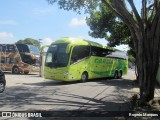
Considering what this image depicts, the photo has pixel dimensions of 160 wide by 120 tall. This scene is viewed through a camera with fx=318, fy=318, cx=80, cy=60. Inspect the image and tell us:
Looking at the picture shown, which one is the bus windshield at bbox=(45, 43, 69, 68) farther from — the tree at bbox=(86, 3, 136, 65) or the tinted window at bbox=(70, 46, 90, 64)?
the tree at bbox=(86, 3, 136, 65)

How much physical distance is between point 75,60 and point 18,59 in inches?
560

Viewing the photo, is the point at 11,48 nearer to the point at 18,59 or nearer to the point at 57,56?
the point at 18,59

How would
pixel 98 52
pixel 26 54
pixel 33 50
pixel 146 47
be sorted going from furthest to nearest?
pixel 33 50
pixel 26 54
pixel 98 52
pixel 146 47

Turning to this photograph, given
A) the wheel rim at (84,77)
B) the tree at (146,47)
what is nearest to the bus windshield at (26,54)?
the wheel rim at (84,77)

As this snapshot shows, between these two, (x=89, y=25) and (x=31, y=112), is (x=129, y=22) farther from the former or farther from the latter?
(x=89, y=25)

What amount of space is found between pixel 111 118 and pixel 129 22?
4926 millimetres

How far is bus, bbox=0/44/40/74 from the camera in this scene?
35.5 metres

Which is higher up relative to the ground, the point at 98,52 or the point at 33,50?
the point at 33,50

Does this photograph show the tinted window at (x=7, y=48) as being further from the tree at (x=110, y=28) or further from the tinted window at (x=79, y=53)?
the tinted window at (x=79, y=53)

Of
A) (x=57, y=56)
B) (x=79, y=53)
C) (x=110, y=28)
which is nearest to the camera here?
(x=57, y=56)

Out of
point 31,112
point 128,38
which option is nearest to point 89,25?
point 128,38

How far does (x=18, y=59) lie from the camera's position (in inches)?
1399

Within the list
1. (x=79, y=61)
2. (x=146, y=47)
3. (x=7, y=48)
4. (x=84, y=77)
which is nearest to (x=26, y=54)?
(x=7, y=48)

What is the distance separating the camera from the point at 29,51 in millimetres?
36312
